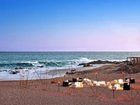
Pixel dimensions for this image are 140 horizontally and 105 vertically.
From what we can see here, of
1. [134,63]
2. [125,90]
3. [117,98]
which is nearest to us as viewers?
[117,98]

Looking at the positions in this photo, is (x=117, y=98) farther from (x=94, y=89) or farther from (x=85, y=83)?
(x=85, y=83)

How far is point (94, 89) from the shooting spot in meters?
17.6

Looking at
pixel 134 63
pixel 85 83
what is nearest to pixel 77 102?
pixel 85 83

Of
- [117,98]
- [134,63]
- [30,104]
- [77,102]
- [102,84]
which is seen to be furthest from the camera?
[134,63]

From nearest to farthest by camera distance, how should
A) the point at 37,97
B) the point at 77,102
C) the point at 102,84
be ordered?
the point at 77,102 → the point at 37,97 → the point at 102,84

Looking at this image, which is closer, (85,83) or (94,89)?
(94,89)

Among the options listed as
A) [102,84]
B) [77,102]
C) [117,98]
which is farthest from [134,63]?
[77,102]

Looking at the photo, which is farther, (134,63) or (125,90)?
(134,63)

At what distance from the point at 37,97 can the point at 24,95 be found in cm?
70

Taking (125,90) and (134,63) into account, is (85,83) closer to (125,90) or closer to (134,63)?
(125,90)

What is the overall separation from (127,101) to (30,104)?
4.07 meters

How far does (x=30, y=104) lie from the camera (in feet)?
39.1

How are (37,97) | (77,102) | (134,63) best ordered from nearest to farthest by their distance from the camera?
1. (77,102)
2. (37,97)
3. (134,63)

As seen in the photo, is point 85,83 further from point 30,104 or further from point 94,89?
point 30,104
